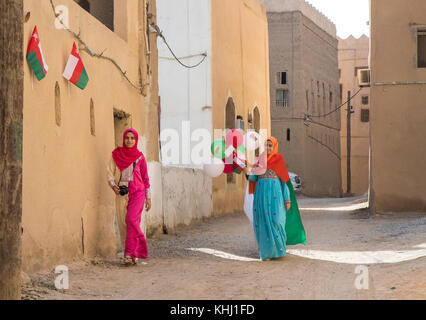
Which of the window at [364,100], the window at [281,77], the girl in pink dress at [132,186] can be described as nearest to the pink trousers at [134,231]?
the girl in pink dress at [132,186]

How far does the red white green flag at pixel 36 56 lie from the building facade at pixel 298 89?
103ft

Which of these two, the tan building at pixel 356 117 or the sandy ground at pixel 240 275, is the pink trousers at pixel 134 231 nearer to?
the sandy ground at pixel 240 275

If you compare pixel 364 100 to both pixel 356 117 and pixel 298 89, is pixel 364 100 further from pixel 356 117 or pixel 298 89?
pixel 298 89

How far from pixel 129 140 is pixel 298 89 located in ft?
101

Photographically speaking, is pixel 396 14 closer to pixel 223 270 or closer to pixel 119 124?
pixel 119 124

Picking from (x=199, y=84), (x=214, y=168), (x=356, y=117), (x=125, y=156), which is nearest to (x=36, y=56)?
(x=125, y=156)

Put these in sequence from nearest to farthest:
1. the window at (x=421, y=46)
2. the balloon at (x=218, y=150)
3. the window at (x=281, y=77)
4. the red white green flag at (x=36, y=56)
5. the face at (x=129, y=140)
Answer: the red white green flag at (x=36, y=56), the face at (x=129, y=140), the balloon at (x=218, y=150), the window at (x=421, y=46), the window at (x=281, y=77)

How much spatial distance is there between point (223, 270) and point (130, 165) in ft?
5.55

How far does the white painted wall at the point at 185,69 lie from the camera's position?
19.4 m

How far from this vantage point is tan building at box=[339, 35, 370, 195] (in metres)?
47.3

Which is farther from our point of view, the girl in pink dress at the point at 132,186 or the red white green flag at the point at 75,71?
the girl in pink dress at the point at 132,186

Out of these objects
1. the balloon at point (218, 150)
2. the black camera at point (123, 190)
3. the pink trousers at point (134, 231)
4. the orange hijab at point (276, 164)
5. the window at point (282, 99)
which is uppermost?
the window at point (282, 99)

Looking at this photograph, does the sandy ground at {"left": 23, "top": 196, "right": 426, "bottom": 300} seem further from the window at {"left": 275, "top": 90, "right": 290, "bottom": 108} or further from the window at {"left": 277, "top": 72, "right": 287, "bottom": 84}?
the window at {"left": 277, "top": 72, "right": 287, "bottom": 84}

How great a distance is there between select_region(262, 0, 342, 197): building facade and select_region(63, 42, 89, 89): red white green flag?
3004 centimetres
